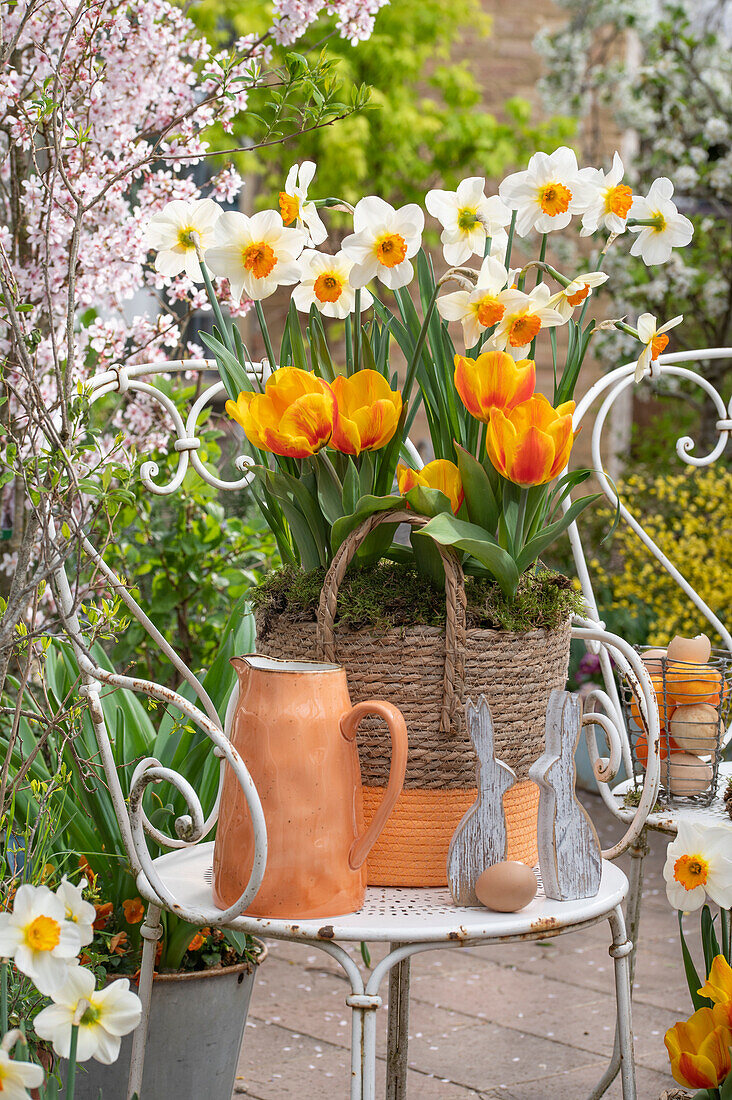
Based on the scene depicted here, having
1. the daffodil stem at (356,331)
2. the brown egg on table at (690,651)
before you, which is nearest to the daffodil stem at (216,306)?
the daffodil stem at (356,331)

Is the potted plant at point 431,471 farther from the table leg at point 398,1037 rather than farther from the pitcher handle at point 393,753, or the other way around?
the table leg at point 398,1037

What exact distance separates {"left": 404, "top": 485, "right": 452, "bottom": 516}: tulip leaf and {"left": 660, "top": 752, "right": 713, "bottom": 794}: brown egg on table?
0.58 meters

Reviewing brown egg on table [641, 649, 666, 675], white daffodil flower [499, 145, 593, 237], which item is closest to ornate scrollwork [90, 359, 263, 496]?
white daffodil flower [499, 145, 593, 237]

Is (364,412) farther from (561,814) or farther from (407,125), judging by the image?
(407,125)

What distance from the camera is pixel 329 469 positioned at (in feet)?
3.81

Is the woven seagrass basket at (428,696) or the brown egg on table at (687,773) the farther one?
the brown egg on table at (687,773)

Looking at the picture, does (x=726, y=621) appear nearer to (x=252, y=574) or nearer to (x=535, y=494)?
(x=252, y=574)

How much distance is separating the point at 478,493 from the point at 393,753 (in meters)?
0.28

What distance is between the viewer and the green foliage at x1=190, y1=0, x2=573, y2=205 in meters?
5.64

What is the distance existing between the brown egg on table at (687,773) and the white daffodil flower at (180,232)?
0.86m

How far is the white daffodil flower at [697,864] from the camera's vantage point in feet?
3.88

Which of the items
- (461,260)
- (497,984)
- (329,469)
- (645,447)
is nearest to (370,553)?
(329,469)

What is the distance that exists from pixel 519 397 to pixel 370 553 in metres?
0.22

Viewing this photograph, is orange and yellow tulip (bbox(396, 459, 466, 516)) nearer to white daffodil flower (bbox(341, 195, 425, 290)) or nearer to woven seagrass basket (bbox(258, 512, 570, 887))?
woven seagrass basket (bbox(258, 512, 570, 887))
